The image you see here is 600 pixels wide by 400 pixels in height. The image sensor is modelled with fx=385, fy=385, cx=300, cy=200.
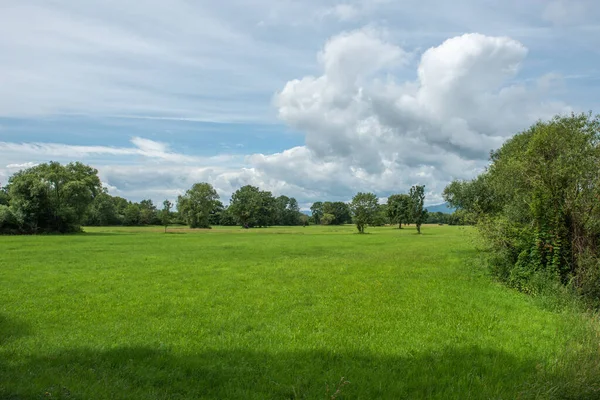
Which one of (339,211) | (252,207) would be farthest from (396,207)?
(339,211)

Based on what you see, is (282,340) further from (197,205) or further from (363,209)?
(197,205)

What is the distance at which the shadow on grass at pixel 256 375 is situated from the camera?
7422mm

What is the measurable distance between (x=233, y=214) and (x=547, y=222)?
133416 millimetres

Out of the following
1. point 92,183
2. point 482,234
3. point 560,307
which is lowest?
point 560,307

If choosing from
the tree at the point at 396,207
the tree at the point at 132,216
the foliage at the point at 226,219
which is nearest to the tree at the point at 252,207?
the foliage at the point at 226,219

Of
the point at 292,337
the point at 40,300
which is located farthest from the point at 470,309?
the point at 40,300

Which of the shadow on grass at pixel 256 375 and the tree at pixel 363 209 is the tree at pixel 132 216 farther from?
the shadow on grass at pixel 256 375

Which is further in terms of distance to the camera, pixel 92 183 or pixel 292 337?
pixel 92 183

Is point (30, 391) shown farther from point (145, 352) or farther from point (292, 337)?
point (292, 337)

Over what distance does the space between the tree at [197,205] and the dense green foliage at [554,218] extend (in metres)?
108

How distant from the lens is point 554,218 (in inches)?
771

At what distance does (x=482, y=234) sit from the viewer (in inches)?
936

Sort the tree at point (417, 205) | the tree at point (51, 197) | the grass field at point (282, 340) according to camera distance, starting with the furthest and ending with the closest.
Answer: the tree at point (417, 205) < the tree at point (51, 197) < the grass field at point (282, 340)

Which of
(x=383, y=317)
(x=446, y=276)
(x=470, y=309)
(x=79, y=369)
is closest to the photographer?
(x=79, y=369)
